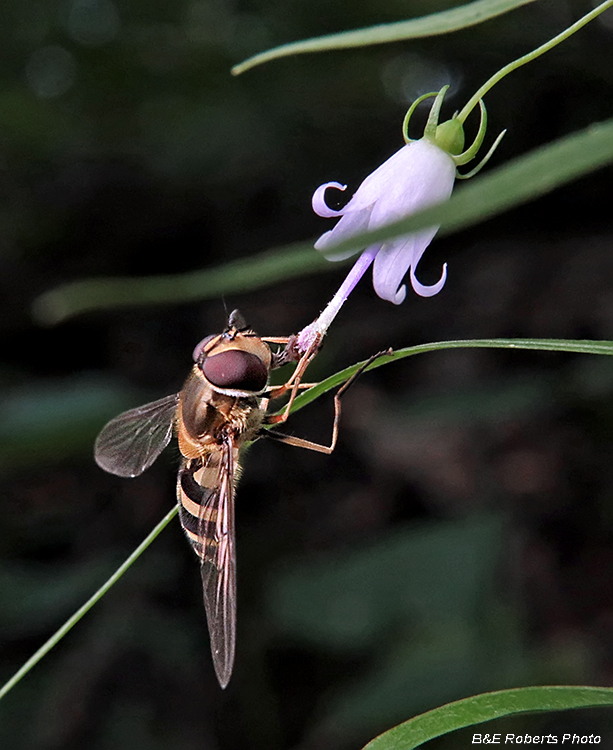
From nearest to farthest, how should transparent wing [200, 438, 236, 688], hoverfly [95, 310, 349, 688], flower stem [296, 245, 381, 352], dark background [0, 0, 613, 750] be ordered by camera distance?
flower stem [296, 245, 381, 352]
transparent wing [200, 438, 236, 688]
hoverfly [95, 310, 349, 688]
dark background [0, 0, 613, 750]

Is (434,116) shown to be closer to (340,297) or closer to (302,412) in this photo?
(340,297)

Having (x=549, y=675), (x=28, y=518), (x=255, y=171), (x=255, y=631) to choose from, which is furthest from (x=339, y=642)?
(x=255, y=171)

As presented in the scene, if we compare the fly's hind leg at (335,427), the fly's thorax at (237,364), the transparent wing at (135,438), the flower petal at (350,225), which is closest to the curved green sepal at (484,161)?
the flower petal at (350,225)

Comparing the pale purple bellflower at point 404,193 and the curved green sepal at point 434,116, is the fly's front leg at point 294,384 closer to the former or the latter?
the pale purple bellflower at point 404,193

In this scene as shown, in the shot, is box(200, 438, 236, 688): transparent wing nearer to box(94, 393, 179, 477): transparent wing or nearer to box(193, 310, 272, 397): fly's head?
box(193, 310, 272, 397): fly's head

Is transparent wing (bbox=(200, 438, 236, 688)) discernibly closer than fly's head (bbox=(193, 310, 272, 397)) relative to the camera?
Yes

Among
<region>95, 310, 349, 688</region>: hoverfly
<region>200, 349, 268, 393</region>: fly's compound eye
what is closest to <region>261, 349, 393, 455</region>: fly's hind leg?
<region>95, 310, 349, 688</region>: hoverfly

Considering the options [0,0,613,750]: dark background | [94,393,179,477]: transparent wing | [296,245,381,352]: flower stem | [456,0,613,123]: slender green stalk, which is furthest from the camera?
[0,0,613,750]: dark background
